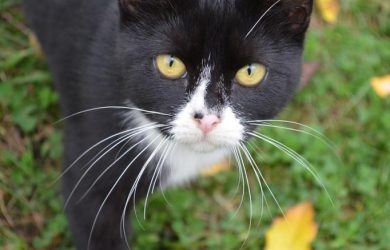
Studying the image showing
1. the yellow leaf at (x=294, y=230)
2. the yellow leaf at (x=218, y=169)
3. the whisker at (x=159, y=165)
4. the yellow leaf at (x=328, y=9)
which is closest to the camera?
the whisker at (x=159, y=165)

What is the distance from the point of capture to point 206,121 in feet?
4.05

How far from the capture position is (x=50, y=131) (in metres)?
1.98

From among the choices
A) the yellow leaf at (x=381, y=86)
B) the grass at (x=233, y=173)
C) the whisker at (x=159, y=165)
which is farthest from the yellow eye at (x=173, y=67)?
the yellow leaf at (x=381, y=86)

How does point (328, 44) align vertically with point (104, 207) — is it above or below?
above

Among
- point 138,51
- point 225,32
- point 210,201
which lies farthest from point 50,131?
point 225,32

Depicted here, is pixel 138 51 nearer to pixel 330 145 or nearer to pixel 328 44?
pixel 330 145

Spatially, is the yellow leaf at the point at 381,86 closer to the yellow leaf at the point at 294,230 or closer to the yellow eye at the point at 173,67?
the yellow leaf at the point at 294,230

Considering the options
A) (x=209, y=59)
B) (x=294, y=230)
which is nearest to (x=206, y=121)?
(x=209, y=59)

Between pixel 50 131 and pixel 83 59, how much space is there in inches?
18.6

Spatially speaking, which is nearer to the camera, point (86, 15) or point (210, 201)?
point (86, 15)

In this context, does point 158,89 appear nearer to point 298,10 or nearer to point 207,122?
point 207,122

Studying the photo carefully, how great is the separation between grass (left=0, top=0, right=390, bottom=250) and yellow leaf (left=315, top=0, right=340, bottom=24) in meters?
0.19

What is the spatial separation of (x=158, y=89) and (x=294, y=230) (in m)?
0.78

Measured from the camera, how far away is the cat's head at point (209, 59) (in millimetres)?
1257
